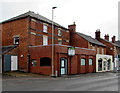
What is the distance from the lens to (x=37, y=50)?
22.3 meters

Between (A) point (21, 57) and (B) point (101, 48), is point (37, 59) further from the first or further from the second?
(B) point (101, 48)

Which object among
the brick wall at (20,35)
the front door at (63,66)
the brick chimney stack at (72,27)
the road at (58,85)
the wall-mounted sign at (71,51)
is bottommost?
the road at (58,85)

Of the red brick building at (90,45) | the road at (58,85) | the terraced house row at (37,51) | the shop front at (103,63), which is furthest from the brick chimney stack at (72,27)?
the road at (58,85)

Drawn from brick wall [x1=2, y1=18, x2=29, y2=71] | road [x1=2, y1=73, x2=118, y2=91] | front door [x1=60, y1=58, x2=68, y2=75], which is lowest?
road [x1=2, y1=73, x2=118, y2=91]

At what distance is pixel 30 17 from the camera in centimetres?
2381

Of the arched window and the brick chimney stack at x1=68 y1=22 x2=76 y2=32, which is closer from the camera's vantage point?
the arched window

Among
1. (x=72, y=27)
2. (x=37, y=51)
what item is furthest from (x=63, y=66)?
(x=72, y=27)

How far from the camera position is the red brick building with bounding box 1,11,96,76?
21378 millimetres

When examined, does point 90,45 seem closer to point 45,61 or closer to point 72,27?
point 72,27

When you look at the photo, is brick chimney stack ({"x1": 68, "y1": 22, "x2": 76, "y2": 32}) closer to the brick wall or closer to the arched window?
the brick wall

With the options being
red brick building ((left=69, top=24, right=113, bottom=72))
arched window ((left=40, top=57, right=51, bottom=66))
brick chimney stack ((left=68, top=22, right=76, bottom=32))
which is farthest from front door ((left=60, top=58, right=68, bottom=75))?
brick chimney stack ((left=68, top=22, right=76, bottom=32))

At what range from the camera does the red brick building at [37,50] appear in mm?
21378

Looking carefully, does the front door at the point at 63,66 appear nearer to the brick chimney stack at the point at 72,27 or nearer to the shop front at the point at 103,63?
the shop front at the point at 103,63

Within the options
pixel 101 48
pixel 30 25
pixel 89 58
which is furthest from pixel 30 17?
pixel 101 48
